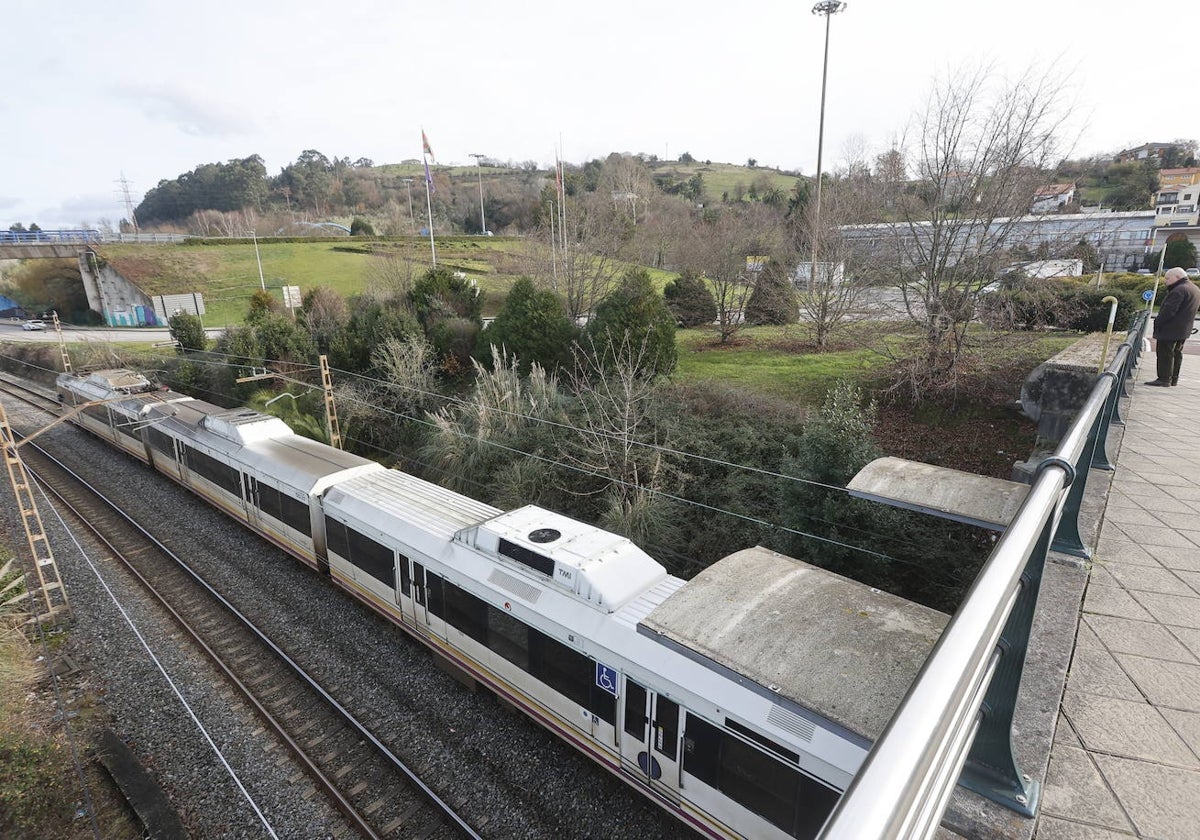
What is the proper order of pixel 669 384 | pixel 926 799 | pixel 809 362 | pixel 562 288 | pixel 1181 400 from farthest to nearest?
pixel 562 288, pixel 809 362, pixel 669 384, pixel 1181 400, pixel 926 799

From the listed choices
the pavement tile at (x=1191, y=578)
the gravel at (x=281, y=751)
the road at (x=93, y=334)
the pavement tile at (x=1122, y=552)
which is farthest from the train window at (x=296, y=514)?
the road at (x=93, y=334)

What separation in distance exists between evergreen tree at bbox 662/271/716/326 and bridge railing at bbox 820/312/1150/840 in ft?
92.2

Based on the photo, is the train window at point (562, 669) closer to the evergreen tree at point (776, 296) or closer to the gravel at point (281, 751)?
the gravel at point (281, 751)

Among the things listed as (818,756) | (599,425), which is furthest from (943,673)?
(599,425)

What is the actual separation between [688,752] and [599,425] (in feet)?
32.6

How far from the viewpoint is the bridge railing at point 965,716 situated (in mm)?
832

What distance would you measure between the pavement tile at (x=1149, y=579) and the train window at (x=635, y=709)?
4.39 m

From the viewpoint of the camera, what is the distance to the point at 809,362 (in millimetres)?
19984

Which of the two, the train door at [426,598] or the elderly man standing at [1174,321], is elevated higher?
the elderly man standing at [1174,321]

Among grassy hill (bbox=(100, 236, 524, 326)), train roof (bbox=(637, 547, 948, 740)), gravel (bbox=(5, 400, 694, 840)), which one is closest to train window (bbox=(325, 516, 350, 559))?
gravel (bbox=(5, 400, 694, 840))

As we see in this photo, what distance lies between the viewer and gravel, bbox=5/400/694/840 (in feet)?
25.1

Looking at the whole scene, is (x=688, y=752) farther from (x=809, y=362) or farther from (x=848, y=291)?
(x=848, y=291)

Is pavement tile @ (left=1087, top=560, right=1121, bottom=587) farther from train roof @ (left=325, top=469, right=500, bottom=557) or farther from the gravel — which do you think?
train roof @ (left=325, top=469, right=500, bottom=557)

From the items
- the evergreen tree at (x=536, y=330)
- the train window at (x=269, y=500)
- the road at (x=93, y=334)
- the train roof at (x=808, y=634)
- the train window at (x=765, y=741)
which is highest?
the evergreen tree at (x=536, y=330)
